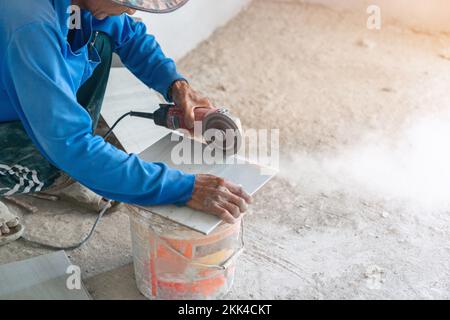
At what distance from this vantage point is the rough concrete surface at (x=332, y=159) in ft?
7.93

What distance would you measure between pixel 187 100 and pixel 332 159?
3.34 ft

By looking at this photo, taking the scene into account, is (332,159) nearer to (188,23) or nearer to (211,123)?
(211,123)

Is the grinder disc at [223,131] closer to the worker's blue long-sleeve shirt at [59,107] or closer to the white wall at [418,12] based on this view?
the worker's blue long-sleeve shirt at [59,107]

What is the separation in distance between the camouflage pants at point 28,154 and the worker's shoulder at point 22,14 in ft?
1.42

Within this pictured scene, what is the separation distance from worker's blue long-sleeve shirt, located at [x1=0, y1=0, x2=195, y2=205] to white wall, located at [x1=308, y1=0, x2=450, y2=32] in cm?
292

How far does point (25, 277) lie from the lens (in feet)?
7.49

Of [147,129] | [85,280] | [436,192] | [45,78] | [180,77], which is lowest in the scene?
[436,192]

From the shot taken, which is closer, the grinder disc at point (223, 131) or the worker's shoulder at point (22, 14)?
the worker's shoulder at point (22, 14)

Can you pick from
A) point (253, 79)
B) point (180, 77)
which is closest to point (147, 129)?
point (180, 77)

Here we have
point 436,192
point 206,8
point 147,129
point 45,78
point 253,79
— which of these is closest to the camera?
point 45,78

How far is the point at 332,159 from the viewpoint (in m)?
3.12

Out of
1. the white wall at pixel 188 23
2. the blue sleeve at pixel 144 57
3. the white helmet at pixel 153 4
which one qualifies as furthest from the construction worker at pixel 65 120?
the white wall at pixel 188 23

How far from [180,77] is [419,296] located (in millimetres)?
1272

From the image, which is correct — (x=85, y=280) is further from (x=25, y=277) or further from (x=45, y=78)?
(x=45, y=78)
